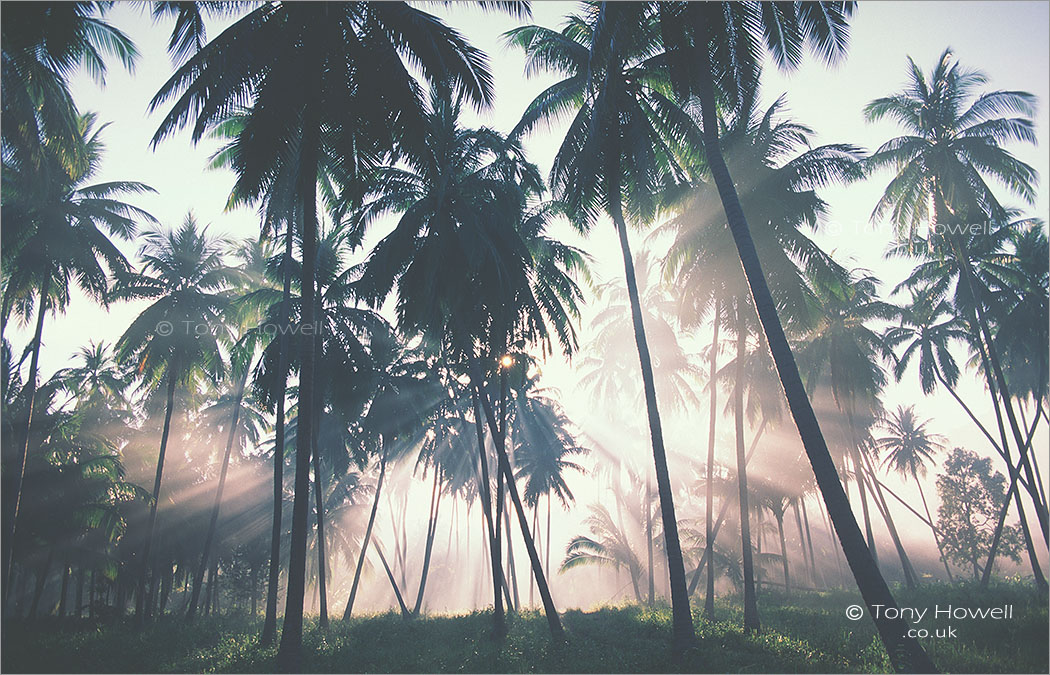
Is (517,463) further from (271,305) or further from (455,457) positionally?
(271,305)

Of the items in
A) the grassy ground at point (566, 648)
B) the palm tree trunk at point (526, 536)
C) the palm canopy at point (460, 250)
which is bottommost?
the grassy ground at point (566, 648)

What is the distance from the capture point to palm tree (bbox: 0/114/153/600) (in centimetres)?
1628

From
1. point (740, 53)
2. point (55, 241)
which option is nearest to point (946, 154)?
point (740, 53)

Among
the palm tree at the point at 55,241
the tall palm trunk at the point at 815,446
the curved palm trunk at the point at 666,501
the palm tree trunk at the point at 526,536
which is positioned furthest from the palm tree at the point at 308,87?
the palm tree at the point at 55,241

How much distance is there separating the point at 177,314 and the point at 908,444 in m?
57.6

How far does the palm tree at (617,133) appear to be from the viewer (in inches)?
467

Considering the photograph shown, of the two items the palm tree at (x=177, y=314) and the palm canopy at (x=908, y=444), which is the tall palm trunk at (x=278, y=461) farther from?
the palm canopy at (x=908, y=444)

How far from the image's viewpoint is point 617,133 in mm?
12836

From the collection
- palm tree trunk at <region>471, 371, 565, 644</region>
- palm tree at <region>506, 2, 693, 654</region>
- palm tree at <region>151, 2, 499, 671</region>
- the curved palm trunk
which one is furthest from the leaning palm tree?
palm tree trunk at <region>471, 371, 565, 644</region>

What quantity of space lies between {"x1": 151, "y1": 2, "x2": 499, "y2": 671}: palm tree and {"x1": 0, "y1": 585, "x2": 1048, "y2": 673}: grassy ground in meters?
5.12

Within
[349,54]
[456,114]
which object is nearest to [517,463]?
[456,114]

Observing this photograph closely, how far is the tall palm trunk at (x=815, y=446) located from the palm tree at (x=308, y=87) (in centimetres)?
510

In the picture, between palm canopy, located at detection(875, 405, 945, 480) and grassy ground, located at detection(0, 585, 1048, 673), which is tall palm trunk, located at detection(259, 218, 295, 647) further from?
palm canopy, located at detection(875, 405, 945, 480)

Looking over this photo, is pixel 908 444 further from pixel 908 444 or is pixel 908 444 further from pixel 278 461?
pixel 278 461
